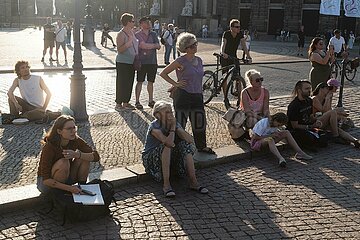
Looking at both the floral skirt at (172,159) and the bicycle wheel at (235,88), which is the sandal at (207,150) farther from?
the bicycle wheel at (235,88)

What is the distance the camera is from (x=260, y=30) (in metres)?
60.8

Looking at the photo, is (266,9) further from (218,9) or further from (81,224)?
(81,224)

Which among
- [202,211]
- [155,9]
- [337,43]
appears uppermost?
[155,9]

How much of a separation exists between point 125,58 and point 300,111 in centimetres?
390

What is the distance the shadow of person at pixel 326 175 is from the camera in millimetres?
5879

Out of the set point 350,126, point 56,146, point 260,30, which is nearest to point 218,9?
point 260,30

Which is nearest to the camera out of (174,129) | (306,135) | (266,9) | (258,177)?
(174,129)

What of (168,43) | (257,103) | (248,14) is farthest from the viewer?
(248,14)

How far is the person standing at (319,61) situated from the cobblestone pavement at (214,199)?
7.59 ft

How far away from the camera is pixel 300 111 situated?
7875mm

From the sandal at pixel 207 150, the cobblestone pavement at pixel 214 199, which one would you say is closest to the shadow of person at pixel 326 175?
the cobblestone pavement at pixel 214 199

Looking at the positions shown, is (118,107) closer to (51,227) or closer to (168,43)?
(51,227)

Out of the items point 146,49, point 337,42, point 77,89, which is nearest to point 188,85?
point 77,89

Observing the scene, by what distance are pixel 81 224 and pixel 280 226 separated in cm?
197
